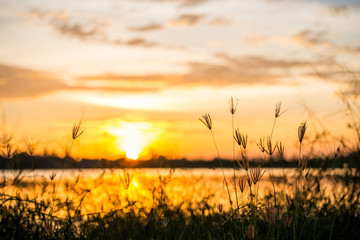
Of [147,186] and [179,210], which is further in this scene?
[147,186]

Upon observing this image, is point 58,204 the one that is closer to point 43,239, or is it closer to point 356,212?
point 43,239

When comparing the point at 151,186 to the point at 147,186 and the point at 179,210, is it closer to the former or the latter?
the point at 147,186

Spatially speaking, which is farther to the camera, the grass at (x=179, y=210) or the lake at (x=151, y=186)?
the lake at (x=151, y=186)

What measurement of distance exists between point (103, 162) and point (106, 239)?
2523mm

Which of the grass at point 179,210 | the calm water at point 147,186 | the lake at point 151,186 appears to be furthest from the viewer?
the calm water at point 147,186

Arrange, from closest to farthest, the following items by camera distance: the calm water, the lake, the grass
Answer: the grass < the lake < the calm water

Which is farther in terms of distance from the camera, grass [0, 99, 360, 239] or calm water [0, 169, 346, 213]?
calm water [0, 169, 346, 213]

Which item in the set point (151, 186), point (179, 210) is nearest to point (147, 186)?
point (151, 186)

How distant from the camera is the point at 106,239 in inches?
131

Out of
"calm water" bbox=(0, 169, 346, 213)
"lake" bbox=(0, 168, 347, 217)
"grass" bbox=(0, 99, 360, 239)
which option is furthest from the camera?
"calm water" bbox=(0, 169, 346, 213)

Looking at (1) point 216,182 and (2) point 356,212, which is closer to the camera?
(2) point 356,212

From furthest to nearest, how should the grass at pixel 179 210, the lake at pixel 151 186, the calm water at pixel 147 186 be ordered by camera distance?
the calm water at pixel 147 186 < the lake at pixel 151 186 < the grass at pixel 179 210

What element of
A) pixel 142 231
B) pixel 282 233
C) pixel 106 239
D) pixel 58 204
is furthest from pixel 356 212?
pixel 58 204

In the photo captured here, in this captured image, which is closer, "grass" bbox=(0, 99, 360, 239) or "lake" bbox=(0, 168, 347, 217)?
"grass" bbox=(0, 99, 360, 239)
